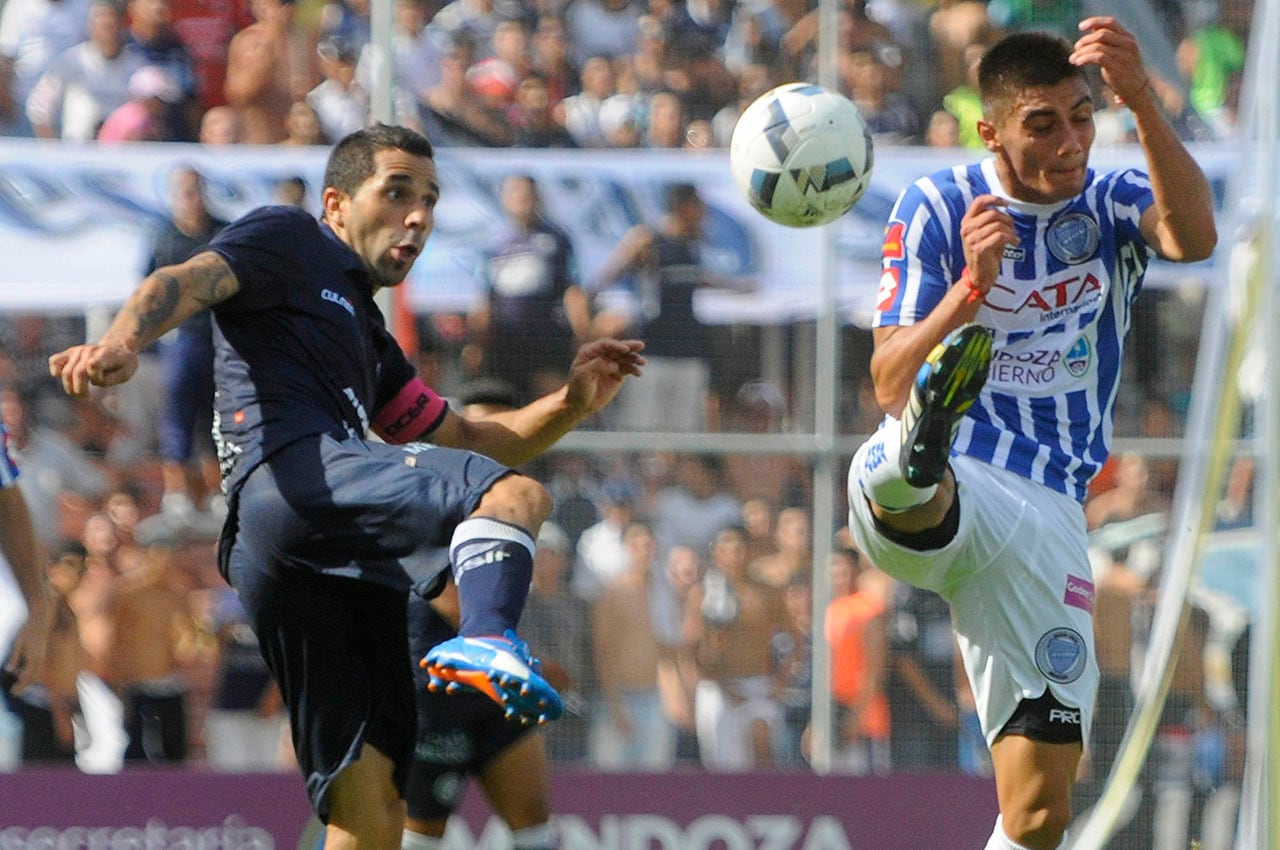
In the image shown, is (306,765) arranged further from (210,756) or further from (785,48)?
(785,48)

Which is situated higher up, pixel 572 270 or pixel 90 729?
pixel 572 270

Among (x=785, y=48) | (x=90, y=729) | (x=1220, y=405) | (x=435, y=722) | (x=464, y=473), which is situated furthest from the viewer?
(x=785, y=48)

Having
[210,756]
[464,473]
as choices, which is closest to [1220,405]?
[464,473]

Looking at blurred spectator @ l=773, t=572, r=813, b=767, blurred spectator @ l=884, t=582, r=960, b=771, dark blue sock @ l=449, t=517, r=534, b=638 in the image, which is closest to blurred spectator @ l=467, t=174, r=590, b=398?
blurred spectator @ l=773, t=572, r=813, b=767

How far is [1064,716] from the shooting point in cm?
514

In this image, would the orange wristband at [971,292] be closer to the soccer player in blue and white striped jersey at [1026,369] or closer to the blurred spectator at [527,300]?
the soccer player in blue and white striped jersey at [1026,369]

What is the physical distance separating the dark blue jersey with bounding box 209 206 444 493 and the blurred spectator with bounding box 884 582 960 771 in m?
4.71

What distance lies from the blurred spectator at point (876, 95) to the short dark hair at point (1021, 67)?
4650 millimetres

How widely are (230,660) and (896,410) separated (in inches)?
197

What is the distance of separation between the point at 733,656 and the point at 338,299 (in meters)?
4.71

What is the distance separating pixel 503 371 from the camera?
962 cm

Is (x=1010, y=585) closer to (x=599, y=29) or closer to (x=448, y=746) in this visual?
(x=448, y=746)

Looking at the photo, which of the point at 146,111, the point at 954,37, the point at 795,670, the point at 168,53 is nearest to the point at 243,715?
the point at 795,670

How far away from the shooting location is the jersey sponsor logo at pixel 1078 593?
207 inches
